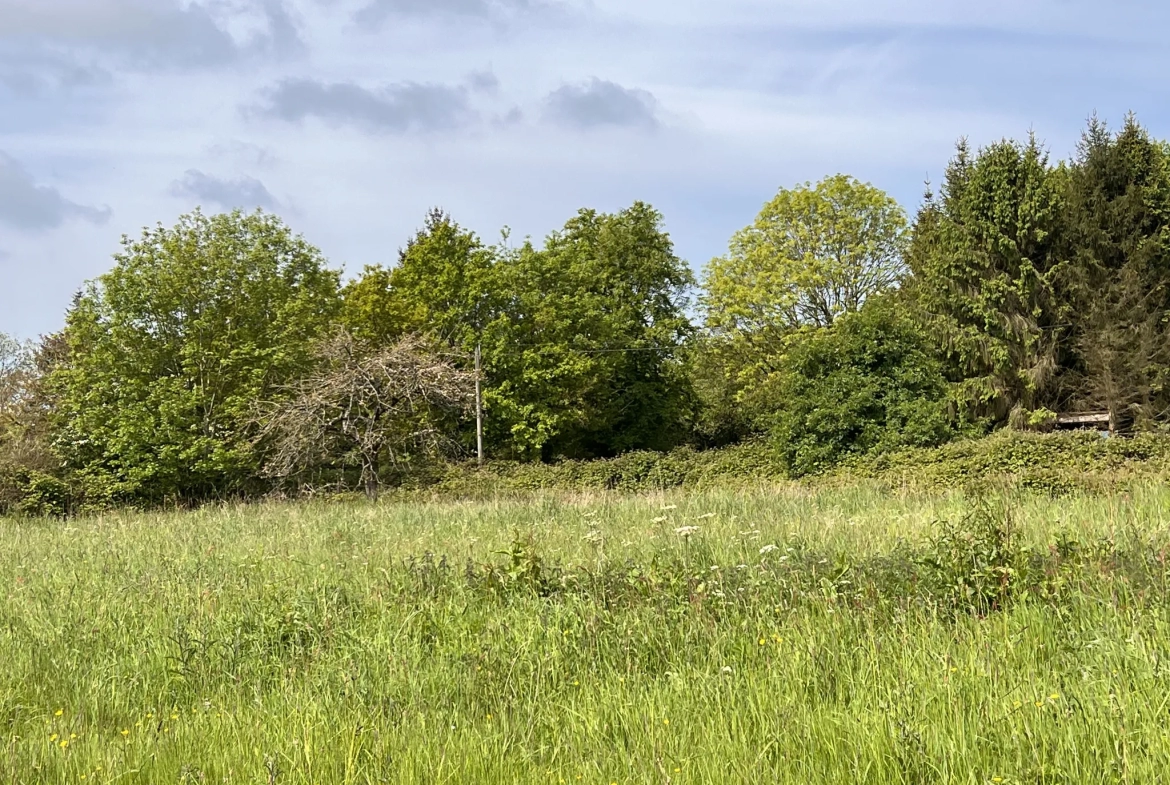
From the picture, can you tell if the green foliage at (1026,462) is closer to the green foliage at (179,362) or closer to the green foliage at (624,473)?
the green foliage at (624,473)

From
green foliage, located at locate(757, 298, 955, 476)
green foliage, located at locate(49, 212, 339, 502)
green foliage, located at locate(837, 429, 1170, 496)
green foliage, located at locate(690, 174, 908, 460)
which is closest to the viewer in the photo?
green foliage, located at locate(837, 429, 1170, 496)

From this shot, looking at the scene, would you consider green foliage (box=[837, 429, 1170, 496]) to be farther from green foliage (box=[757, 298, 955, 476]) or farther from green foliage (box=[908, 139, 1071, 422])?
green foliage (box=[908, 139, 1071, 422])

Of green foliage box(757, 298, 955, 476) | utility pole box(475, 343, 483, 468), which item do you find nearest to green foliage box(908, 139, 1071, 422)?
green foliage box(757, 298, 955, 476)

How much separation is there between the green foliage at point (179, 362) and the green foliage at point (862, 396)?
→ 14.8m

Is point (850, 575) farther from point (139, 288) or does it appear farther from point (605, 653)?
point (139, 288)

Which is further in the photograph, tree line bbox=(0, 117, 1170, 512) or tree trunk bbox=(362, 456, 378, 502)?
tree line bbox=(0, 117, 1170, 512)

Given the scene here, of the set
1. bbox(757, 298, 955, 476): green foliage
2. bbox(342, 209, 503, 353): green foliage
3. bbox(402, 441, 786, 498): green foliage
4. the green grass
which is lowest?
bbox(402, 441, 786, 498): green foliage

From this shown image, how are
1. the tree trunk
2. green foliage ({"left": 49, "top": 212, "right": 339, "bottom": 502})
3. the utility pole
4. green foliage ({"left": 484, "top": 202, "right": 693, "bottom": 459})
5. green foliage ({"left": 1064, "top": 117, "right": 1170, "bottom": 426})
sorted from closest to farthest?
the tree trunk → green foliage ({"left": 49, "top": 212, "right": 339, "bottom": 502}) → green foliage ({"left": 1064, "top": 117, "right": 1170, "bottom": 426}) → the utility pole → green foliage ({"left": 484, "top": 202, "right": 693, "bottom": 459})

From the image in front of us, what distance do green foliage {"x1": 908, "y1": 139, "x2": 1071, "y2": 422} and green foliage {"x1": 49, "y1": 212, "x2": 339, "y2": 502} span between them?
21.3 metres

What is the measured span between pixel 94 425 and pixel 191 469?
2923mm

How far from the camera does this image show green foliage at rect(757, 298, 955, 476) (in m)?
21.2

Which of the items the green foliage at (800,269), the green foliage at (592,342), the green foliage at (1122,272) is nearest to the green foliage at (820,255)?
the green foliage at (800,269)

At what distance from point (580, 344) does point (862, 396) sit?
14.4 meters

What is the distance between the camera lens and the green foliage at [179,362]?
22.9 metres
